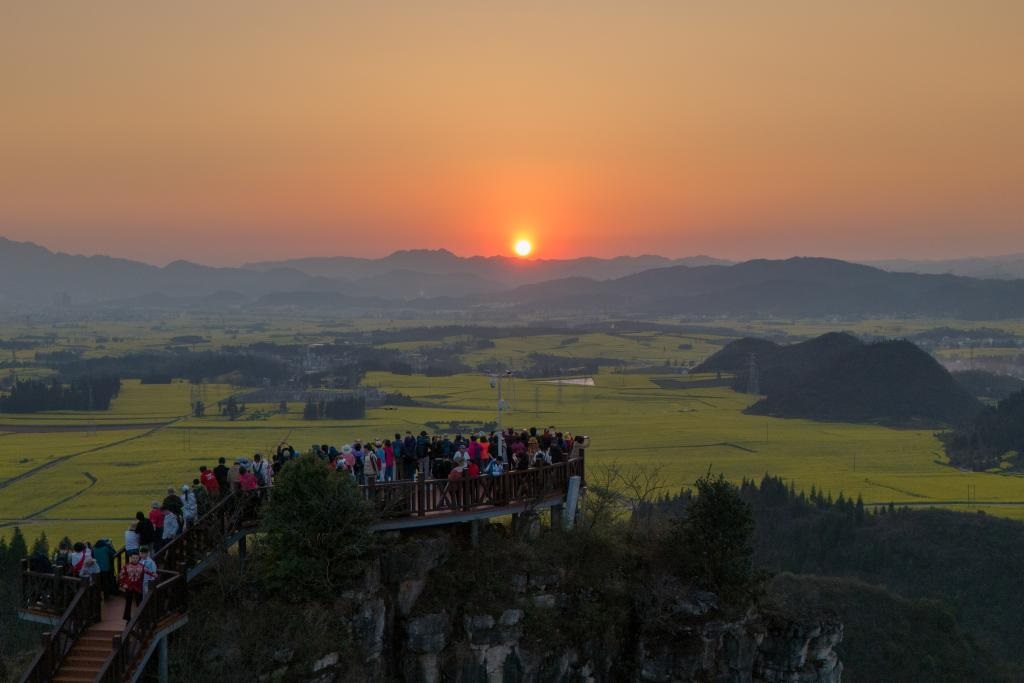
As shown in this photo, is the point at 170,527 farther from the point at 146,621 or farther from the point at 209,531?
the point at 146,621

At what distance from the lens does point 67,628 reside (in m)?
18.5

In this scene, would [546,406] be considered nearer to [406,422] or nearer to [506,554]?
[406,422]

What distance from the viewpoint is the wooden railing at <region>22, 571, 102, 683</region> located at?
57.9 feet

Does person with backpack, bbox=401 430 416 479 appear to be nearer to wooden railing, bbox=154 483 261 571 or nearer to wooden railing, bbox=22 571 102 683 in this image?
wooden railing, bbox=154 483 261 571

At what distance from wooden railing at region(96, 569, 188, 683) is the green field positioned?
59590mm

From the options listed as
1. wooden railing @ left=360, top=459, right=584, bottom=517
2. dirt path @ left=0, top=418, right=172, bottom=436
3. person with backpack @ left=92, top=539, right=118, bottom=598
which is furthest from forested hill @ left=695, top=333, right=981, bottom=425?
person with backpack @ left=92, top=539, right=118, bottom=598

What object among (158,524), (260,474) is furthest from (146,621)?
(260,474)

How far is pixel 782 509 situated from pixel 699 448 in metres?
37.3

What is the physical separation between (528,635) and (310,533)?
6.26 meters

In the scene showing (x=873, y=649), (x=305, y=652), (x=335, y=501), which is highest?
(x=335, y=501)

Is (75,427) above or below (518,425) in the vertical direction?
below

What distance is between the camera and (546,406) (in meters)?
160

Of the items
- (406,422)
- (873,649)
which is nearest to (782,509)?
(873,649)

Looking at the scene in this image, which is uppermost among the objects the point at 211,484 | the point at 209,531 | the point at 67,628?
the point at 211,484
